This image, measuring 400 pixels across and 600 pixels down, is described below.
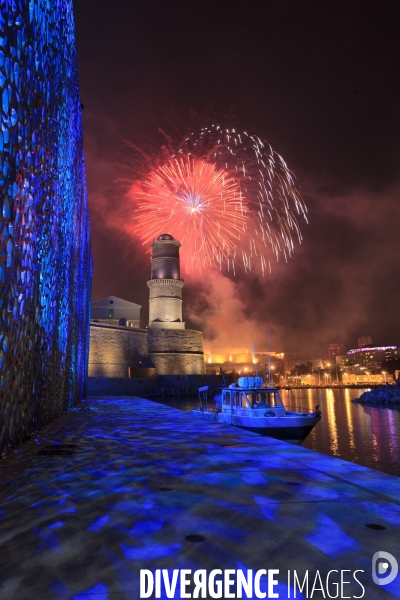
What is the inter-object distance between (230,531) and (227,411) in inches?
625

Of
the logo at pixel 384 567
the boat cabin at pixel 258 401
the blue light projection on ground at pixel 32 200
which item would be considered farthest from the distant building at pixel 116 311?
the logo at pixel 384 567

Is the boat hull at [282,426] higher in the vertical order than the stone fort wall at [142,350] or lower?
lower

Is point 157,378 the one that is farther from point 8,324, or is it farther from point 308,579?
point 308,579

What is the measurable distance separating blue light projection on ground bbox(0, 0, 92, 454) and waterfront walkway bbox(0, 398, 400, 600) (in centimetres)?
150

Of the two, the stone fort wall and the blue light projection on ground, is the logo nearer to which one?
the blue light projection on ground

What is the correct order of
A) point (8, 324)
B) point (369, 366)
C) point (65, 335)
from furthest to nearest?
point (369, 366) < point (65, 335) < point (8, 324)

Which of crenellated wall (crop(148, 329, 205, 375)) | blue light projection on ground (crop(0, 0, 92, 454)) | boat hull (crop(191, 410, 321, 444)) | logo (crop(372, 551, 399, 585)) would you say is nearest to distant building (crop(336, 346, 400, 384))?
crenellated wall (crop(148, 329, 205, 375))

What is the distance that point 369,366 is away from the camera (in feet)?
501

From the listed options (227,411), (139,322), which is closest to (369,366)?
(139,322)

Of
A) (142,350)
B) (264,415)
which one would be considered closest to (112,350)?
(142,350)

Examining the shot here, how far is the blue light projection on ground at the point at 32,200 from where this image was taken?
450 centimetres

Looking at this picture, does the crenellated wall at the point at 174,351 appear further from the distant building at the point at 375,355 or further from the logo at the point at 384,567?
the distant building at the point at 375,355

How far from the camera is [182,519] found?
102 inches

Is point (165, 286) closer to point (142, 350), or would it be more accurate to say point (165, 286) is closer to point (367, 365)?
point (142, 350)
